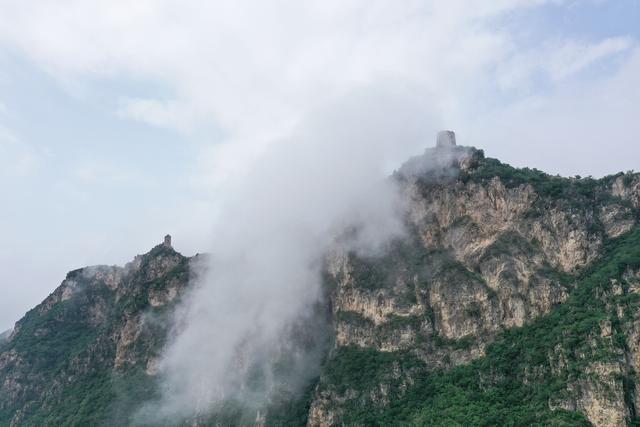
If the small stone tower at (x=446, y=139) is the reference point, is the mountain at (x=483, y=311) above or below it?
below

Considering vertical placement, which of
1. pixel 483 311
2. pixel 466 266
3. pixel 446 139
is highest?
pixel 446 139

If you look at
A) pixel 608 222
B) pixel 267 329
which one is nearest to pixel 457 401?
pixel 608 222

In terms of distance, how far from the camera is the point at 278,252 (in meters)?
192

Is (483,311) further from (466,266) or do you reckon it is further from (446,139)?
(446,139)

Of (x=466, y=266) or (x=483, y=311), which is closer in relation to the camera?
(x=483, y=311)

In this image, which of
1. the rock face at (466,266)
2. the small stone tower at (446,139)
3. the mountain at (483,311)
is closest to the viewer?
the mountain at (483,311)

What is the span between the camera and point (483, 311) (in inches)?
5399

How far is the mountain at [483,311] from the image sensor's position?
356 feet

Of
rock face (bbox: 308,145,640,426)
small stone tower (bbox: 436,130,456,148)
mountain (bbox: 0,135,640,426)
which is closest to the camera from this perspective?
mountain (bbox: 0,135,640,426)

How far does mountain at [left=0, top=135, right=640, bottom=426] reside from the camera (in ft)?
356

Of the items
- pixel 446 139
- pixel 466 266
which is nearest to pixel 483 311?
pixel 466 266

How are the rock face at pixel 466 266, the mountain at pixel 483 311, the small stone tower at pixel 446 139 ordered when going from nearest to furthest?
the mountain at pixel 483 311 → the rock face at pixel 466 266 → the small stone tower at pixel 446 139

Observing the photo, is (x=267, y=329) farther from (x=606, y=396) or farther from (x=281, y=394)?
(x=606, y=396)

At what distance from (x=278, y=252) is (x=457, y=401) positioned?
285 feet
